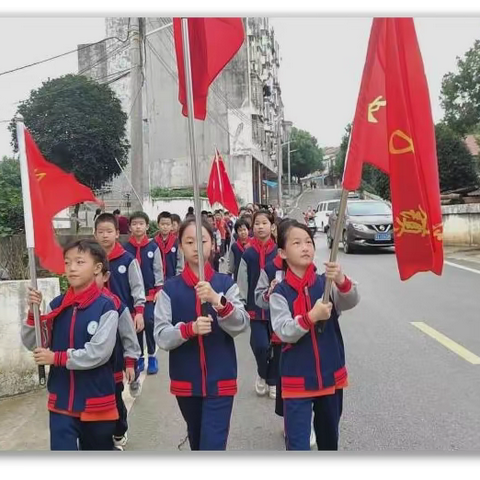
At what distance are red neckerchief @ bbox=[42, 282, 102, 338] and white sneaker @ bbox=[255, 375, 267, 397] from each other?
7.84 ft

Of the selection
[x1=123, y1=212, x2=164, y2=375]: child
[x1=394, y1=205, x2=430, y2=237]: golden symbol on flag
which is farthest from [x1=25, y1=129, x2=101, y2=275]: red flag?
[x1=123, y1=212, x2=164, y2=375]: child

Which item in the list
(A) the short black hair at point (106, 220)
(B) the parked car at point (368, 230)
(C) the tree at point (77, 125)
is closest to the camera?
(A) the short black hair at point (106, 220)

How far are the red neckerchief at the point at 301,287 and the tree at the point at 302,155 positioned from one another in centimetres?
7209

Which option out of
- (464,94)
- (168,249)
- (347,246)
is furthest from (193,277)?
(464,94)

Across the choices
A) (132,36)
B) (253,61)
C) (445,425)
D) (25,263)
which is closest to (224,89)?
(253,61)

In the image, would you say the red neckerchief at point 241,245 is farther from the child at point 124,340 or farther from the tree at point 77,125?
the tree at point 77,125

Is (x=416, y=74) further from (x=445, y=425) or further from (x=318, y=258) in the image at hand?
(x=318, y=258)

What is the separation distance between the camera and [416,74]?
2750 millimetres

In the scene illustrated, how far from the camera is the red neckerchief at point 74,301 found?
3.16 metres

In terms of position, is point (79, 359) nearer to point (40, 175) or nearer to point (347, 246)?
point (40, 175)

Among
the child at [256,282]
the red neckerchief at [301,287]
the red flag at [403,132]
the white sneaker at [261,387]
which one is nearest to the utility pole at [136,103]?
the child at [256,282]

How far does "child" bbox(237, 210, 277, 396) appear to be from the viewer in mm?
5090

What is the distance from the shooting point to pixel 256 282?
5.34 metres

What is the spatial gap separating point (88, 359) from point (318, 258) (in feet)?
41.6
